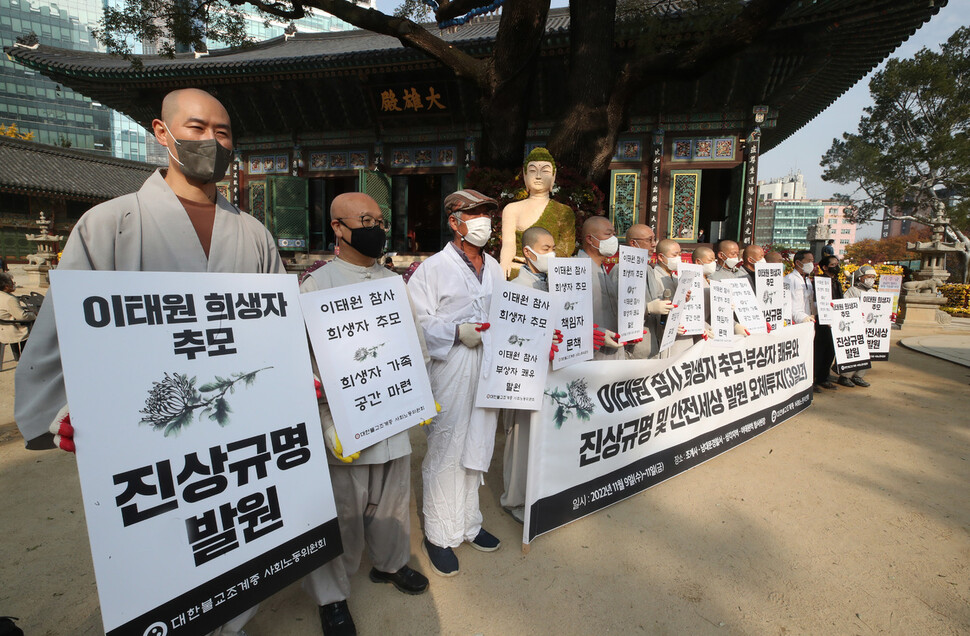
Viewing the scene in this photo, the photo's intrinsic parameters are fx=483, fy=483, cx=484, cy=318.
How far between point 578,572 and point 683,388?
1.50 m

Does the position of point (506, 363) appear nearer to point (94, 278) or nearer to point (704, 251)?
point (94, 278)

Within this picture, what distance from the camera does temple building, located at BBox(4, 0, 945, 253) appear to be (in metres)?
8.12

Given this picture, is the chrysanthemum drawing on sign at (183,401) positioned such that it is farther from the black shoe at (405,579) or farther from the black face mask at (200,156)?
the black shoe at (405,579)

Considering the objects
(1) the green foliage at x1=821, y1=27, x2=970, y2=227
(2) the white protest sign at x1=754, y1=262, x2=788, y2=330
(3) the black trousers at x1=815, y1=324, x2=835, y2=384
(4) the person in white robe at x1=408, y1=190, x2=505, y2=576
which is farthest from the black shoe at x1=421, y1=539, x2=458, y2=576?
(1) the green foliage at x1=821, y1=27, x2=970, y2=227

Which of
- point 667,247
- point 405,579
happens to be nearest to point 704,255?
point 667,247

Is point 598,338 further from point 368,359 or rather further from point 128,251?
point 128,251

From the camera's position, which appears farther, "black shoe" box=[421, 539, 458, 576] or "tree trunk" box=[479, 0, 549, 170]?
"tree trunk" box=[479, 0, 549, 170]

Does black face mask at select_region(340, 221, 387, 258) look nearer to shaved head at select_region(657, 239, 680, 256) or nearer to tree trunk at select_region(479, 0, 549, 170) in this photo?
shaved head at select_region(657, 239, 680, 256)

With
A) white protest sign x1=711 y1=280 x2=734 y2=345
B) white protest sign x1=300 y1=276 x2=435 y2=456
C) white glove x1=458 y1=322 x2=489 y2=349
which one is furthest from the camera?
white protest sign x1=711 y1=280 x2=734 y2=345

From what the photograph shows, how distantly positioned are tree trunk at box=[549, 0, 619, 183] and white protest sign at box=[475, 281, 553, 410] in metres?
3.69

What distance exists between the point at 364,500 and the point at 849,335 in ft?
19.4

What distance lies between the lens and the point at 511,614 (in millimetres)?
2105

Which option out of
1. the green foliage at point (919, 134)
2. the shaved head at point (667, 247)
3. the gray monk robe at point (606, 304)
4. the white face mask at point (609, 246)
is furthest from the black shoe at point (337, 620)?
the green foliage at point (919, 134)

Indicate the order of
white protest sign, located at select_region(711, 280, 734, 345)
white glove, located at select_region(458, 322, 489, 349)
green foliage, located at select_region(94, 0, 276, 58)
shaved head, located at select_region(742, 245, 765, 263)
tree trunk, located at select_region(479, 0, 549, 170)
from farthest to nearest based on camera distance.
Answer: green foliage, located at select_region(94, 0, 276, 58)
tree trunk, located at select_region(479, 0, 549, 170)
shaved head, located at select_region(742, 245, 765, 263)
white protest sign, located at select_region(711, 280, 734, 345)
white glove, located at select_region(458, 322, 489, 349)
